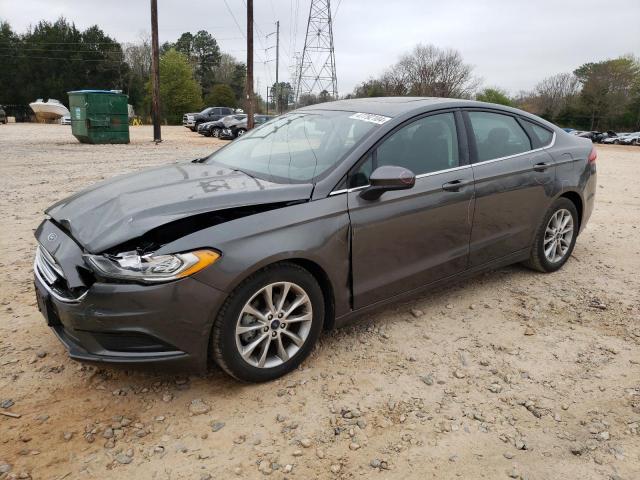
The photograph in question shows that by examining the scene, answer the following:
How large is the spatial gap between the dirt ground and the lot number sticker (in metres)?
1.45

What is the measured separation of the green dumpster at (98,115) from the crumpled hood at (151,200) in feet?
53.7

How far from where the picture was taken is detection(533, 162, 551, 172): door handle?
13.8 ft

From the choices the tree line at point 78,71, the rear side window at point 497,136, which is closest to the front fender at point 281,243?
the rear side window at point 497,136

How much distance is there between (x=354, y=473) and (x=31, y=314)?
8.94ft

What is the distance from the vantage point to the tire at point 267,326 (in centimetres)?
262

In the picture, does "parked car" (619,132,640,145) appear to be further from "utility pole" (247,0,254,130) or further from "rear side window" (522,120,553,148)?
"rear side window" (522,120,553,148)

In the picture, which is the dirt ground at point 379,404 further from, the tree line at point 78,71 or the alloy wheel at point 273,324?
the tree line at point 78,71

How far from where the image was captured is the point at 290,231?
9.08ft

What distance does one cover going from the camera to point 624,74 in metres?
57.6

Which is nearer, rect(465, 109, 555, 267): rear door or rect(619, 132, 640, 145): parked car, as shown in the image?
rect(465, 109, 555, 267): rear door

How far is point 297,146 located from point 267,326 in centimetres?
142

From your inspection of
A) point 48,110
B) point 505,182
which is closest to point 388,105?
point 505,182

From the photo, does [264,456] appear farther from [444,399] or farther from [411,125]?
[411,125]

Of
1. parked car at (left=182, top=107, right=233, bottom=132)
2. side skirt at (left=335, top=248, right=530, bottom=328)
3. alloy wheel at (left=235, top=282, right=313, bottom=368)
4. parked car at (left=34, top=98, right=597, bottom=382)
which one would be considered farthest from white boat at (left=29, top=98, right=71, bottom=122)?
alloy wheel at (left=235, top=282, right=313, bottom=368)
